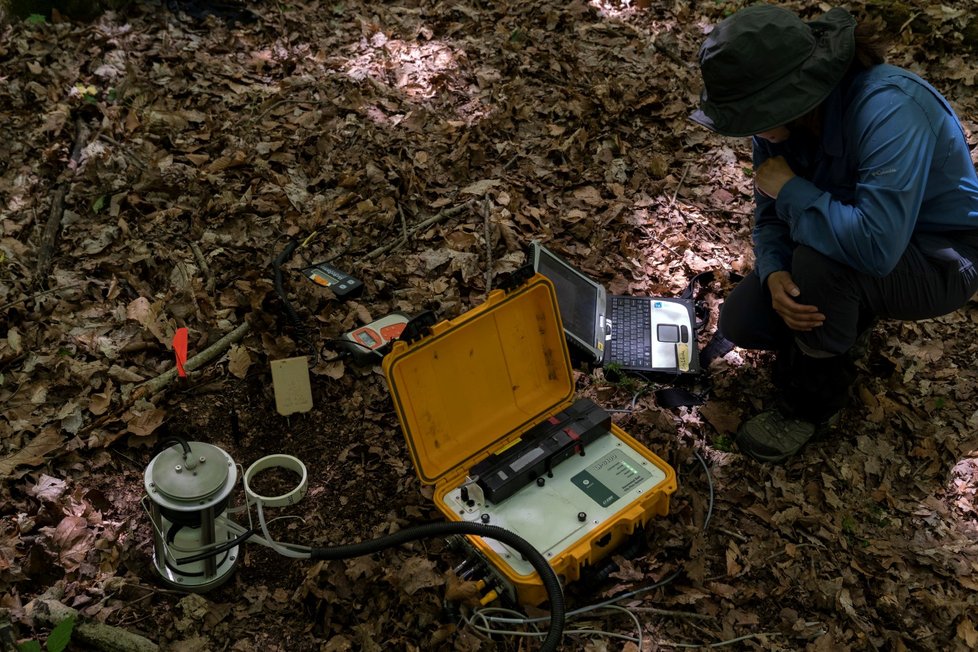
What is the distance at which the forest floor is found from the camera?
288 cm

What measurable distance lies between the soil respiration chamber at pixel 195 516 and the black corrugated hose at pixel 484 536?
19 cm

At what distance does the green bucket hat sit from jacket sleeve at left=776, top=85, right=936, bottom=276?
199 mm

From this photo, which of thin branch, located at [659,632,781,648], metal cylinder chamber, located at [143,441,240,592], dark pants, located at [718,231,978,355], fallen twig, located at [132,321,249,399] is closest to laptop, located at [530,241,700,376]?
dark pants, located at [718,231,978,355]

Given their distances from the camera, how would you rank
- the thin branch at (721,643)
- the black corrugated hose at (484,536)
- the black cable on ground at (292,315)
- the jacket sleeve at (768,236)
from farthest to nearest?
the black cable on ground at (292,315), the jacket sleeve at (768,236), the thin branch at (721,643), the black corrugated hose at (484,536)

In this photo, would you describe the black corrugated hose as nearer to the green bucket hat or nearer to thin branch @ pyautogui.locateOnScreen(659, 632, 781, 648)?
thin branch @ pyautogui.locateOnScreen(659, 632, 781, 648)

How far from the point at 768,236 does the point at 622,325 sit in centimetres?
88

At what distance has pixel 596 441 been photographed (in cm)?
318

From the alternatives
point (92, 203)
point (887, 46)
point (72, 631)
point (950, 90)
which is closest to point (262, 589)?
point (72, 631)

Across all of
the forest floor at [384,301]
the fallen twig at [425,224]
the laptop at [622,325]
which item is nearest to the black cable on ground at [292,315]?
the forest floor at [384,301]

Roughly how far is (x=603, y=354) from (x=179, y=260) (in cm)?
239

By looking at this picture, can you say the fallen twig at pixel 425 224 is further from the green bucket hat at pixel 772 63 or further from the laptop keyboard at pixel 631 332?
the green bucket hat at pixel 772 63

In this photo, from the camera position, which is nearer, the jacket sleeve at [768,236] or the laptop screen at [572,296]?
the jacket sleeve at [768,236]

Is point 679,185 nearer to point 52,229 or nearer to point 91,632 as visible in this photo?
point 52,229

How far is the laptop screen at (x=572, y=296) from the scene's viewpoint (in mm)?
3740
